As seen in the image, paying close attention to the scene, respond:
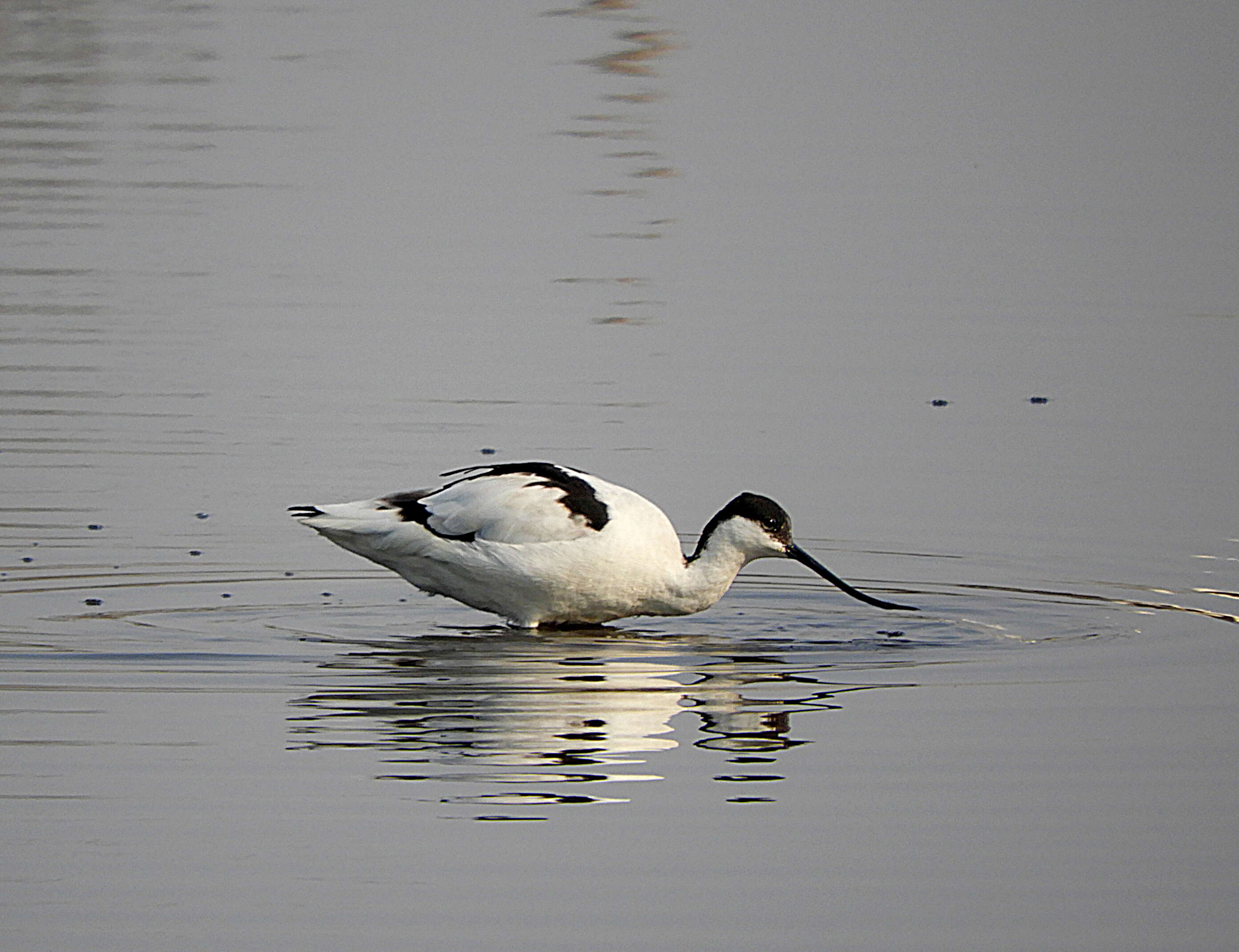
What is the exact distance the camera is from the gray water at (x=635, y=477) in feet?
19.8

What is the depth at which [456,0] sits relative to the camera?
2775cm

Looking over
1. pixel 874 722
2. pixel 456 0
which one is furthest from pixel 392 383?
pixel 456 0

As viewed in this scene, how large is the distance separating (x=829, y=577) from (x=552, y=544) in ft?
3.69

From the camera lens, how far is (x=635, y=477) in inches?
430

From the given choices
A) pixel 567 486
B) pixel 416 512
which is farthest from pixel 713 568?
pixel 416 512

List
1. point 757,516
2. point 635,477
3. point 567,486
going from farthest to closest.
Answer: point 635,477, point 757,516, point 567,486

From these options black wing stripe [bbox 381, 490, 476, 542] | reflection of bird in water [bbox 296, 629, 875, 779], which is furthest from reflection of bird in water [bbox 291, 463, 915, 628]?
reflection of bird in water [bbox 296, 629, 875, 779]

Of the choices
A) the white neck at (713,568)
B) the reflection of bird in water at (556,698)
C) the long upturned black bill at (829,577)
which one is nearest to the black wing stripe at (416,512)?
the reflection of bird in water at (556,698)

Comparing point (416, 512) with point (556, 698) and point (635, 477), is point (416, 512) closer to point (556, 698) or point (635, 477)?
point (556, 698)

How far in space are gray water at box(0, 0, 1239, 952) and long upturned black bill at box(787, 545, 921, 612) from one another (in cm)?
10

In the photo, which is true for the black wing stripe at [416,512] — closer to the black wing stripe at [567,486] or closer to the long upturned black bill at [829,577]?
the black wing stripe at [567,486]

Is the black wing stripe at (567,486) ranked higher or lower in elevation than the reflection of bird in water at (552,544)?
higher

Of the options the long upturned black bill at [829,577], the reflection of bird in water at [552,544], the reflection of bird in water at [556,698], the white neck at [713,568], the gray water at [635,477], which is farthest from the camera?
the long upturned black bill at [829,577]

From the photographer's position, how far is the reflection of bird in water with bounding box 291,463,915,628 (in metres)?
8.95
